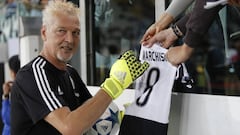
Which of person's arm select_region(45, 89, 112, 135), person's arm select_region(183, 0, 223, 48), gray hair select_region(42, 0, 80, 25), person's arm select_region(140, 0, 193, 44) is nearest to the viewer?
person's arm select_region(183, 0, 223, 48)

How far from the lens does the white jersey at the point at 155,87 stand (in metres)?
1.70

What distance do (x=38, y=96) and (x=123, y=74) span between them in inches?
14.1

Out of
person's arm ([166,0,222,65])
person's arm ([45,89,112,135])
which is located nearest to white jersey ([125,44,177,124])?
person's arm ([166,0,222,65])

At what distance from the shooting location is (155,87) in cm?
174

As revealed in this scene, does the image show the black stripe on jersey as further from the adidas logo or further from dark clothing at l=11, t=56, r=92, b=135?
the adidas logo

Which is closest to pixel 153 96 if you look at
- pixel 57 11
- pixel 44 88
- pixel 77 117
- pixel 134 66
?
pixel 134 66

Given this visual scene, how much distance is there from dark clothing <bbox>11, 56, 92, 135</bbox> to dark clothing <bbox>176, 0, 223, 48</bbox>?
58 cm

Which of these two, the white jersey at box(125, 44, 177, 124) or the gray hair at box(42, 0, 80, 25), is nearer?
the white jersey at box(125, 44, 177, 124)

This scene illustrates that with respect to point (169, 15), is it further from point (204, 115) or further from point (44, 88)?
point (44, 88)

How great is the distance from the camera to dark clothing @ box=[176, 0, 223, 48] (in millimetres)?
1499

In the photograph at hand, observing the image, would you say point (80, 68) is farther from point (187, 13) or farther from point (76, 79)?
point (187, 13)

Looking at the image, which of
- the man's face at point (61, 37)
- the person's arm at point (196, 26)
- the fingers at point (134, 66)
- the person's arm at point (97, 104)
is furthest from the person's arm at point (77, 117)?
the person's arm at point (196, 26)

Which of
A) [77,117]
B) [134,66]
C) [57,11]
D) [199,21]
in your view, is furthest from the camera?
[57,11]

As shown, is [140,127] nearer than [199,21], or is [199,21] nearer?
[199,21]
